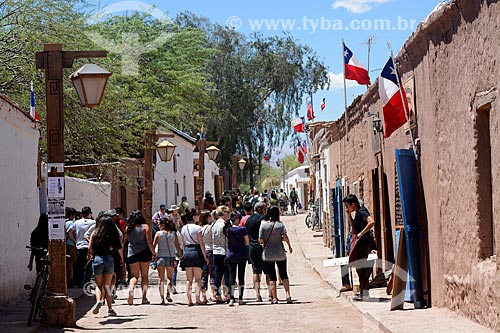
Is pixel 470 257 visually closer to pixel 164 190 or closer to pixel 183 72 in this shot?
pixel 183 72

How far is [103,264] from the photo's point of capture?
14.0 m

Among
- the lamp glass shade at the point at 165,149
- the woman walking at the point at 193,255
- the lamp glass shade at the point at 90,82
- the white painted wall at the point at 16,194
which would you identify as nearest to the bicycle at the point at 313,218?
the lamp glass shade at the point at 165,149

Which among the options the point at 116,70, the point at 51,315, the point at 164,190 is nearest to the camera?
the point at 51,315

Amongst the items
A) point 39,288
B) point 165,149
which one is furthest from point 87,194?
point 39,288

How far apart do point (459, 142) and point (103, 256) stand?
18.9ft

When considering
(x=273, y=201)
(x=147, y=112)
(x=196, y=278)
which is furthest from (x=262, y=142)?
(x=196, y=278)

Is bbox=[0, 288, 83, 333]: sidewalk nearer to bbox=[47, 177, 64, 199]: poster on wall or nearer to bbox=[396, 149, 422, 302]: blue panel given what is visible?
bbox=[47, 177, 64, 199]: poster on wall

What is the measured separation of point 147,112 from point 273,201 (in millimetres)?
17654

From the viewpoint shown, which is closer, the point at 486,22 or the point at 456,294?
the point at 486,22

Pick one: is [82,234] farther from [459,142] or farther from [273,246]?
[459,142]

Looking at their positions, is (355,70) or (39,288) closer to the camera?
(39,288)

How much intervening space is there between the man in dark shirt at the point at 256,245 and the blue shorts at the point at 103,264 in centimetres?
311

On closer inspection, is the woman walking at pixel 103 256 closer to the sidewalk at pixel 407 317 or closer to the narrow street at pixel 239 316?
the narrow street at pixel 239 316

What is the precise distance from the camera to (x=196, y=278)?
53.4 ft
